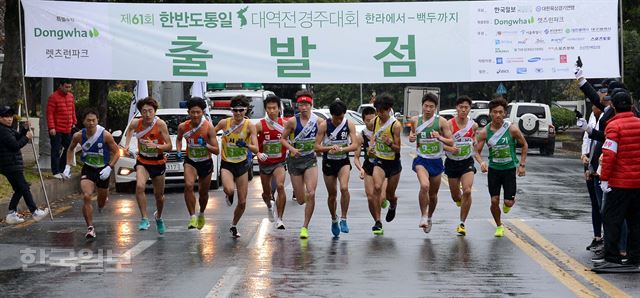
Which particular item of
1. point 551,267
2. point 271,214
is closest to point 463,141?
point 271,214

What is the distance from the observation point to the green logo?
57.6ft

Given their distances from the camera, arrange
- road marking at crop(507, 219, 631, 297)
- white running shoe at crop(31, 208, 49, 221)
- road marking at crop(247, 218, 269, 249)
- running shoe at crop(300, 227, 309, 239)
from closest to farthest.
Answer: road marking at crop(507, 219, 631, 297) → road marking at crop(247, 218, 269, 249) → running shoe at crop(300, 227, 309, 239) → white running shoe at crop(31, 208, 49, 221)

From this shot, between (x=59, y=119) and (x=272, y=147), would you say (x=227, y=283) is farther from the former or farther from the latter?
(x=59, y=119)

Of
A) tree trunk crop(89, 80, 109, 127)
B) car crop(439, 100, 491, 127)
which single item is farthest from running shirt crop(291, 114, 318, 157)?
car crop(439, 100, 491, 127)

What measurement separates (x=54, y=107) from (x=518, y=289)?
43.6 ft

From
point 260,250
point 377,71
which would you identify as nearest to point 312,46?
point 377,71

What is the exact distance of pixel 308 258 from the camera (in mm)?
11992

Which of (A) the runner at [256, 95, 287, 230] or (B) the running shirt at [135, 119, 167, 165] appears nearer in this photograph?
(A) the runner at [256, 95, 287, 230]

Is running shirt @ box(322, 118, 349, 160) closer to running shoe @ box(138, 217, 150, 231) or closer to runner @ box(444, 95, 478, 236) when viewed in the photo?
runner @ box(444, 95, 478, 236)

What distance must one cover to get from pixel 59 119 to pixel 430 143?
9.71 metres

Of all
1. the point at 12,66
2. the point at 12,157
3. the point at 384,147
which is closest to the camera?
the point at 384,147

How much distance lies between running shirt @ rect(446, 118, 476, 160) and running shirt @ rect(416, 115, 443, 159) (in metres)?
0.17

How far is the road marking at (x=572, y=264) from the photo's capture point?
9.97 m

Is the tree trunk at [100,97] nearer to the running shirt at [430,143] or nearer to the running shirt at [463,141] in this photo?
the running shirt at [430,143]
